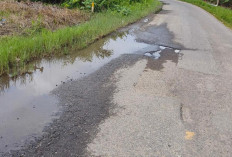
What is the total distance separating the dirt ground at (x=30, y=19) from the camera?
26.8 ft

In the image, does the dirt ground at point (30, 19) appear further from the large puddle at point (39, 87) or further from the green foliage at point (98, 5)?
the large puddle at point (39, 87)

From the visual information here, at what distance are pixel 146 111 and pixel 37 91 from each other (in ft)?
6.77

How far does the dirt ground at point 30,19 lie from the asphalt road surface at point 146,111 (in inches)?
127

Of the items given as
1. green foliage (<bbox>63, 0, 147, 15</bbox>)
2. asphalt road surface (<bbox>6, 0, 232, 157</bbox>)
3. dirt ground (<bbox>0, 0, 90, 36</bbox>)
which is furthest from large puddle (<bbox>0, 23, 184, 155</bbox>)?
green foliage (<bbox>63, 0, 147, 15</bbox>)

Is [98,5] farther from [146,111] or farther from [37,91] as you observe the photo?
[146,111]

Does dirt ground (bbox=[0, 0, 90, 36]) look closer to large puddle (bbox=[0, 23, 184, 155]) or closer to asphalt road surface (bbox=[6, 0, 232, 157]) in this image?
large puddle (bbox=[0, 23, 184, 155])

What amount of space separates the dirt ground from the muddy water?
199cm

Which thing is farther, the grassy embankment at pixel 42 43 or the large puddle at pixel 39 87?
the grassy embankment at pixel 42 43

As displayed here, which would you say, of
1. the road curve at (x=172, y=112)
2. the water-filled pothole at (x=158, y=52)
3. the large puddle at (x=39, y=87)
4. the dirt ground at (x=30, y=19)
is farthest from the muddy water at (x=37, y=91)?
the dirt ground at (x=30, y=19)

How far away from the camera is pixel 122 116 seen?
4211 mm

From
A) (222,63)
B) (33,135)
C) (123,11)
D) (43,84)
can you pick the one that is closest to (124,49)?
(222,63)

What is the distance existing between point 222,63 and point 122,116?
173 inches

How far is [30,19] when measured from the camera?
9219mm

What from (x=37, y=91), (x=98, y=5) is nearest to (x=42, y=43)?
(x=37, y=91)
